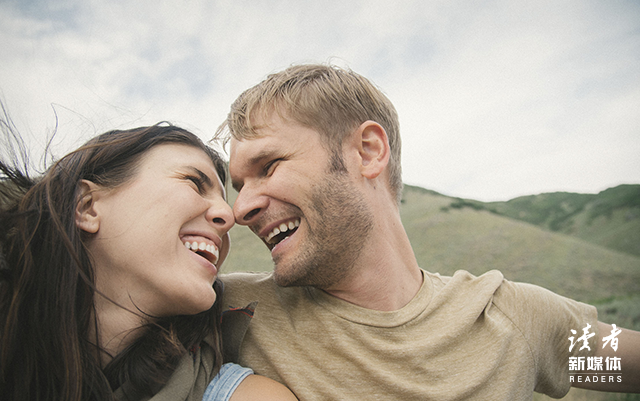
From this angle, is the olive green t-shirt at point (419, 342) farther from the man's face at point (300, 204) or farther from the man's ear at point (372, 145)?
the man's ear at point (372, 145)

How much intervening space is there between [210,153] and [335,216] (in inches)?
43.8

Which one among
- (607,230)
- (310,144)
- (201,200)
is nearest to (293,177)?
(310,144)

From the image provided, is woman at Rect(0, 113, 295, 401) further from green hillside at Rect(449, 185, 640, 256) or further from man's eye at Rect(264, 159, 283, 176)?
green hillside at Rect(449, 185, 640, 256)

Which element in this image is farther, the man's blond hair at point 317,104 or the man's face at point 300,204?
the man's blond hair at point 317,104

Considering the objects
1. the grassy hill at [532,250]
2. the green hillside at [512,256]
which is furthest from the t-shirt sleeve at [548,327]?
the green hillside at [512,256]

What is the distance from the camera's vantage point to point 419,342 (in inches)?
86.4

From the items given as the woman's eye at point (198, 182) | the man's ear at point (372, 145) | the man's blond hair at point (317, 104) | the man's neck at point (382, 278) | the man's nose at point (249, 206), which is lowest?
the man's neck at point (382, 278)

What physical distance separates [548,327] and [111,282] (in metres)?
2.98

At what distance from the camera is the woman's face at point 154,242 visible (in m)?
1.86

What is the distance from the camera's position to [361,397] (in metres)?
2.02

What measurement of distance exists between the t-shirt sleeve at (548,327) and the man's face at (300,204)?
1238 millimetres

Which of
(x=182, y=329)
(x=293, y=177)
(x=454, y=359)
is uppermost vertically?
(x=293, y=177)

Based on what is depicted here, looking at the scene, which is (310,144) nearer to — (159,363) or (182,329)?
(182,329)

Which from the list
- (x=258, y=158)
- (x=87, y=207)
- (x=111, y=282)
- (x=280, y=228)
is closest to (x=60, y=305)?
(x=111, y=282)
